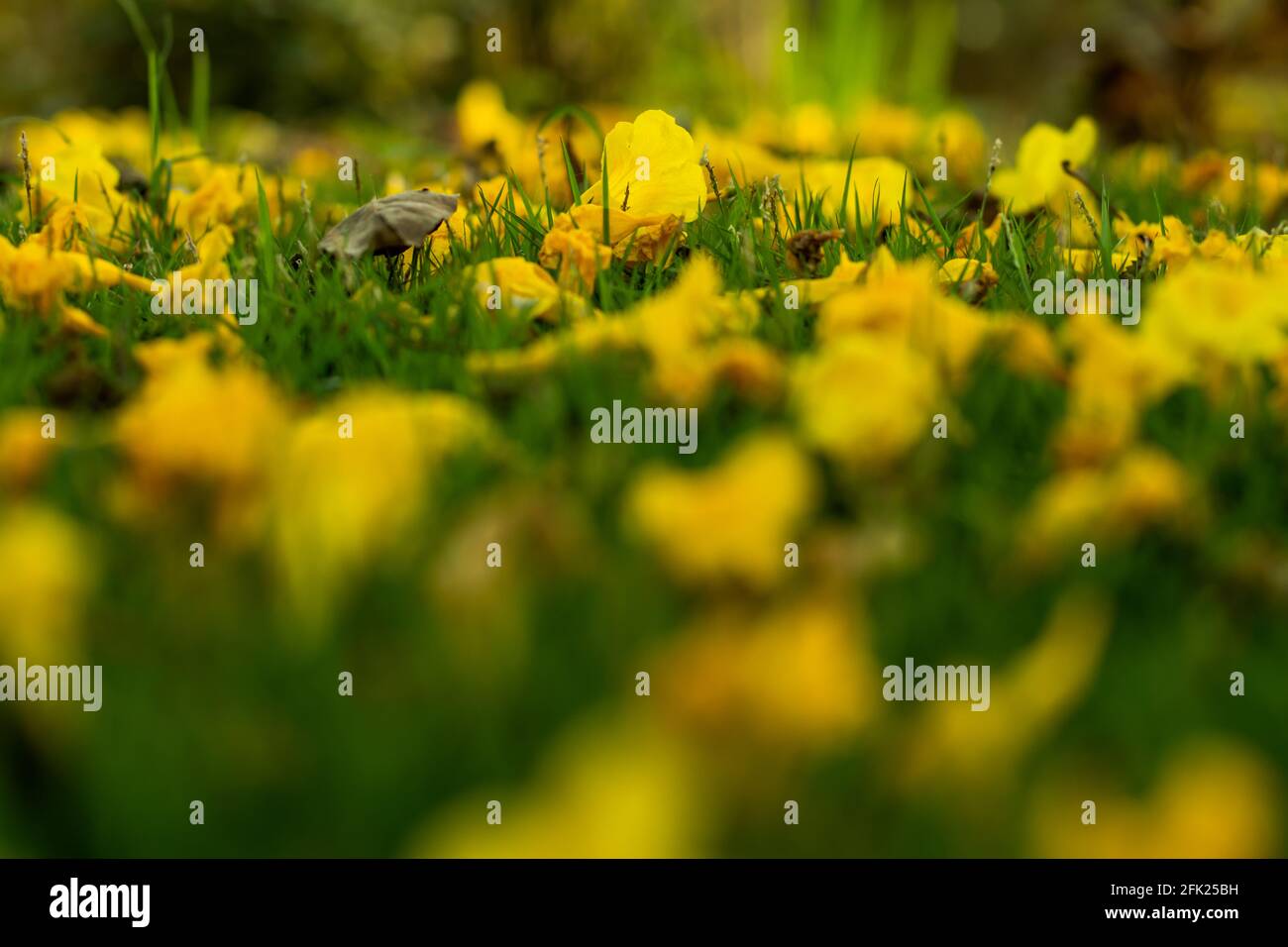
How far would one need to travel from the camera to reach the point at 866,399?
4.13ft

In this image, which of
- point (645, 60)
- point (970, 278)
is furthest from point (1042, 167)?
point (645, 60)

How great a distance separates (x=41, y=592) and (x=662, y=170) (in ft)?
4.02

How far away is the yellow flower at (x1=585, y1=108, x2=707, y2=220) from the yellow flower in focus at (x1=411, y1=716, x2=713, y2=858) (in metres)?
1.23

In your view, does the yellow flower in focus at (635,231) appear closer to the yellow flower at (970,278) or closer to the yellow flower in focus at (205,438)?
the yellow flower at (970,278)

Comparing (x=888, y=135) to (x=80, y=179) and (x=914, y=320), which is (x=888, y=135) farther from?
(x=914, y=320)

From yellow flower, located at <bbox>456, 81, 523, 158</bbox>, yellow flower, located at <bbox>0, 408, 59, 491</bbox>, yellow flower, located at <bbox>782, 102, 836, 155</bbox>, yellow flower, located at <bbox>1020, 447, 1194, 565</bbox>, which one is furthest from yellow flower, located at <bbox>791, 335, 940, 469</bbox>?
yellow flower, located at <bbox>782, 102, 836, 155</bbox>

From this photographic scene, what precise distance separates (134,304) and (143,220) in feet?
1.93

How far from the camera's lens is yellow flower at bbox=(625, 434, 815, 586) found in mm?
1075

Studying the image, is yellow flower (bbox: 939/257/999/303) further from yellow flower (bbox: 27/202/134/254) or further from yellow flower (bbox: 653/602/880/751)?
yellow flower (bbox: 27/202/134/254)

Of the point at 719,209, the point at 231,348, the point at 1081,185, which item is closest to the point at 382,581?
the point at 231,348

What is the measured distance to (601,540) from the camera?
125cm

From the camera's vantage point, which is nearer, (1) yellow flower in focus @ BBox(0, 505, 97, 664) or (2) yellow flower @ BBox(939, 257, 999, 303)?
(1) yellow flower in focus @ BBox(0, 505, 97, 664)

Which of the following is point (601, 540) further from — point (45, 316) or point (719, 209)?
point (719, 209)

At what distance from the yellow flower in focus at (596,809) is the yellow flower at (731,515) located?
0.18 metres
